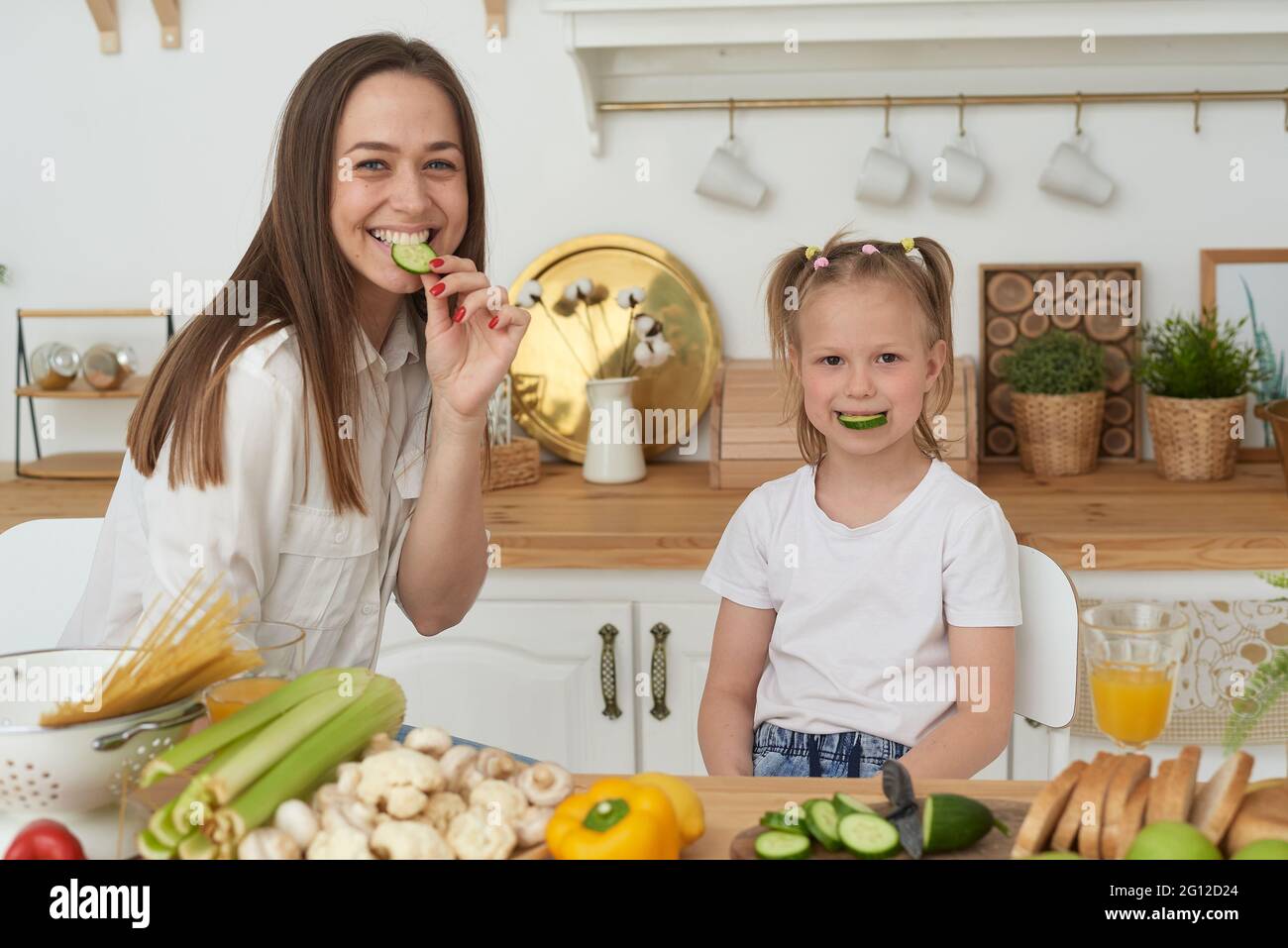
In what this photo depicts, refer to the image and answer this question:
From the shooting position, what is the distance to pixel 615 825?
0.71m

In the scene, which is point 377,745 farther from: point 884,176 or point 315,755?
point 884,176

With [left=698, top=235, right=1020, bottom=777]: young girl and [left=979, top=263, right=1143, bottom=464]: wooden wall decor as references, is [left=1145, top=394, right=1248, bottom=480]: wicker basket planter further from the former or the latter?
[left=698, top=235, right=1020, bottom=777]: young girl

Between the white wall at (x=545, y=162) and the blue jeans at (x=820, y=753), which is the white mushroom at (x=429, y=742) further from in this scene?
the white wall at (x=545, y=162)

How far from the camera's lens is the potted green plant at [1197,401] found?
2.12 meters

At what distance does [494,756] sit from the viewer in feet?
2.61

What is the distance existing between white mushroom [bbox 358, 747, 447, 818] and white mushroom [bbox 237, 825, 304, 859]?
0.06 meters

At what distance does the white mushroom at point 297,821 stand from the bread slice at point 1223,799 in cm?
48

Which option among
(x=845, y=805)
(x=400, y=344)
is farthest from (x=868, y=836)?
(x=400, y=344)

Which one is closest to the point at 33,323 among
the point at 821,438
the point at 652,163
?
the point at 652,163

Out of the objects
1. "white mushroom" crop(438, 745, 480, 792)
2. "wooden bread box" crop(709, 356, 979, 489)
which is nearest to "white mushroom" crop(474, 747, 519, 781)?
"white mushroom" crop(438, 745, 480, 792)

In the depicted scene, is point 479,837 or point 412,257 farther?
point 412,257

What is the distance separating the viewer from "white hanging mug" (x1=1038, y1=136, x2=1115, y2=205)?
2201mm

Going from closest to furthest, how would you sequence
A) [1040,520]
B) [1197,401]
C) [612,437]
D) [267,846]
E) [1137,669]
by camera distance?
[267,846], [1137,669], [1040,520], [1197,401], [612,437]
